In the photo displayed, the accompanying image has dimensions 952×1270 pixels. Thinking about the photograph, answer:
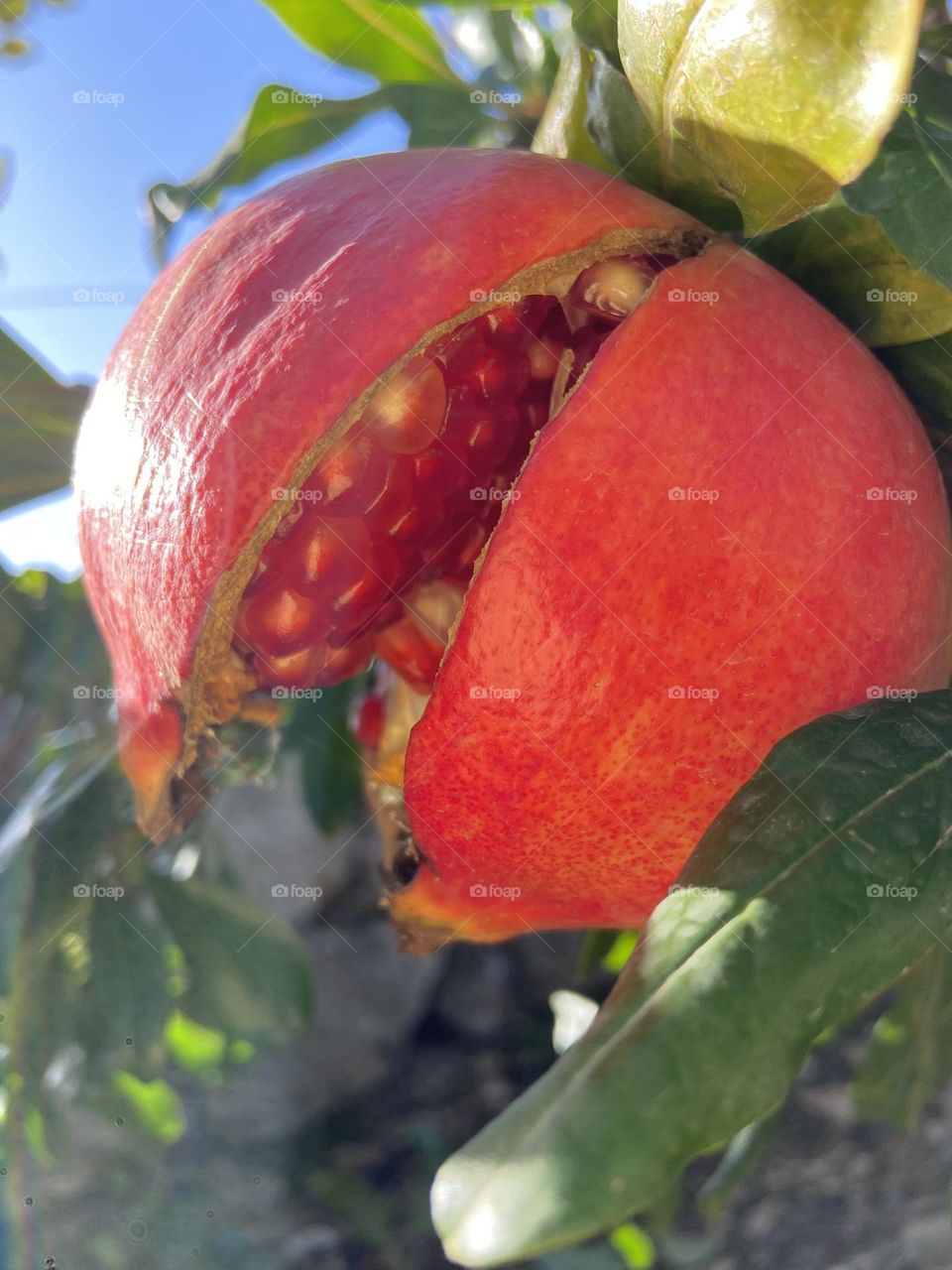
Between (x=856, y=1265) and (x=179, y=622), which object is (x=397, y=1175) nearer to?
(x=856, y=1265)

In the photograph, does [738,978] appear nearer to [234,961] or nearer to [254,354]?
[254,354]

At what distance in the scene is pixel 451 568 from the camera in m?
0.52

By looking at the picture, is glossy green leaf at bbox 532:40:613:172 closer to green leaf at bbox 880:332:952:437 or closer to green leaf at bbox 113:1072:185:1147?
green leaf at bbox 880:332:952:437

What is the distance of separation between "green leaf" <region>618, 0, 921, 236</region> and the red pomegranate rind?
0.05 m

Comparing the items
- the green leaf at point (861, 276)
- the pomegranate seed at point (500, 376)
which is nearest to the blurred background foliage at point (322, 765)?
the green leaf at point (861, 276)

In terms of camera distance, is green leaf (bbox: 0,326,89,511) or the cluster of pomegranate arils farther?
green leaf (bbox: 0,326,89,511)

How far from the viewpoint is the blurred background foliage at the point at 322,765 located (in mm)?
440

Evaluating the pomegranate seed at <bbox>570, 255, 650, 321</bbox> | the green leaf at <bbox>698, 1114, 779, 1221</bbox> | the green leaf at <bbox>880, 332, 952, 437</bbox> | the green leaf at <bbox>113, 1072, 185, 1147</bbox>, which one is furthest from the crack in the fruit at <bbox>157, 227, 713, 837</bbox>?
the green leaf at <bbox>113, 1072, 185, 1147</bbox>

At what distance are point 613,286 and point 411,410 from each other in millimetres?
101

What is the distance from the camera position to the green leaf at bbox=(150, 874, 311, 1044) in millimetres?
962

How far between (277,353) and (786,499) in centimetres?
20

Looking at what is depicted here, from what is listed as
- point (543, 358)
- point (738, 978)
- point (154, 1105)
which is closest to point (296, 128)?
point (543, 358)

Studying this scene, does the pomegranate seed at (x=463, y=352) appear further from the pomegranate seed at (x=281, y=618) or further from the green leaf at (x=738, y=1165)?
the green leaf at (x=738, y=1165)

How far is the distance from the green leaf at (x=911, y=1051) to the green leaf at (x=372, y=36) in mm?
691
